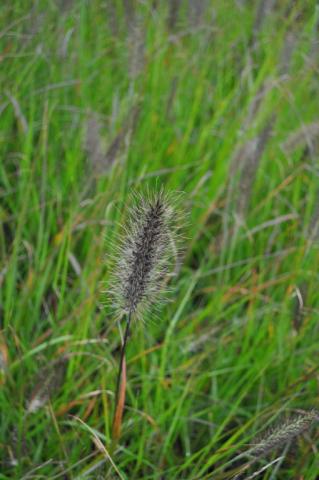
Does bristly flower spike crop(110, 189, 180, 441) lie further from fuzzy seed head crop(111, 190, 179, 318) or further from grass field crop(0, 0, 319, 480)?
grass field crop(0, 0, 319, 480)

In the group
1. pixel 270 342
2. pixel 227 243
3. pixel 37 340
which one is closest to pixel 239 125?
pixel 227 243

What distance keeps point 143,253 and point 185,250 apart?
1.05 m

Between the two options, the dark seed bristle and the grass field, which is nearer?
the dark seed bristle

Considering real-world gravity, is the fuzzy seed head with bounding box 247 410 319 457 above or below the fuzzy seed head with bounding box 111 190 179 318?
below

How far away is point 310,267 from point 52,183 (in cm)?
89

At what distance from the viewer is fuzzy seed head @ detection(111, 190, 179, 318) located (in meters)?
0.91

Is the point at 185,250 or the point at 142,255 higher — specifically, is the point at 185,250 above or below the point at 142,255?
below

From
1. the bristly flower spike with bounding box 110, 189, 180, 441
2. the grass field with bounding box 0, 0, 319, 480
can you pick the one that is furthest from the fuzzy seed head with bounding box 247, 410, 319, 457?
the bristly flower spike with bounding box 110, 189, 180, 441

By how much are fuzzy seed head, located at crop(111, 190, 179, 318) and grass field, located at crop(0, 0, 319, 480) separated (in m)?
0.12

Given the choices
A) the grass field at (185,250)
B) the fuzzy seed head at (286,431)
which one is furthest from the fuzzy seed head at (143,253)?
the fuzzy seed head at (286,431)

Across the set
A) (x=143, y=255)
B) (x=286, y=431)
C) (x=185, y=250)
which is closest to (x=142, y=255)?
(x=143, y=255)

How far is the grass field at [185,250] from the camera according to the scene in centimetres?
145

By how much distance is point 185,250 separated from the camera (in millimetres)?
1981

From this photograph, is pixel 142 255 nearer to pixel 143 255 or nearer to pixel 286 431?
pixel 143 255
